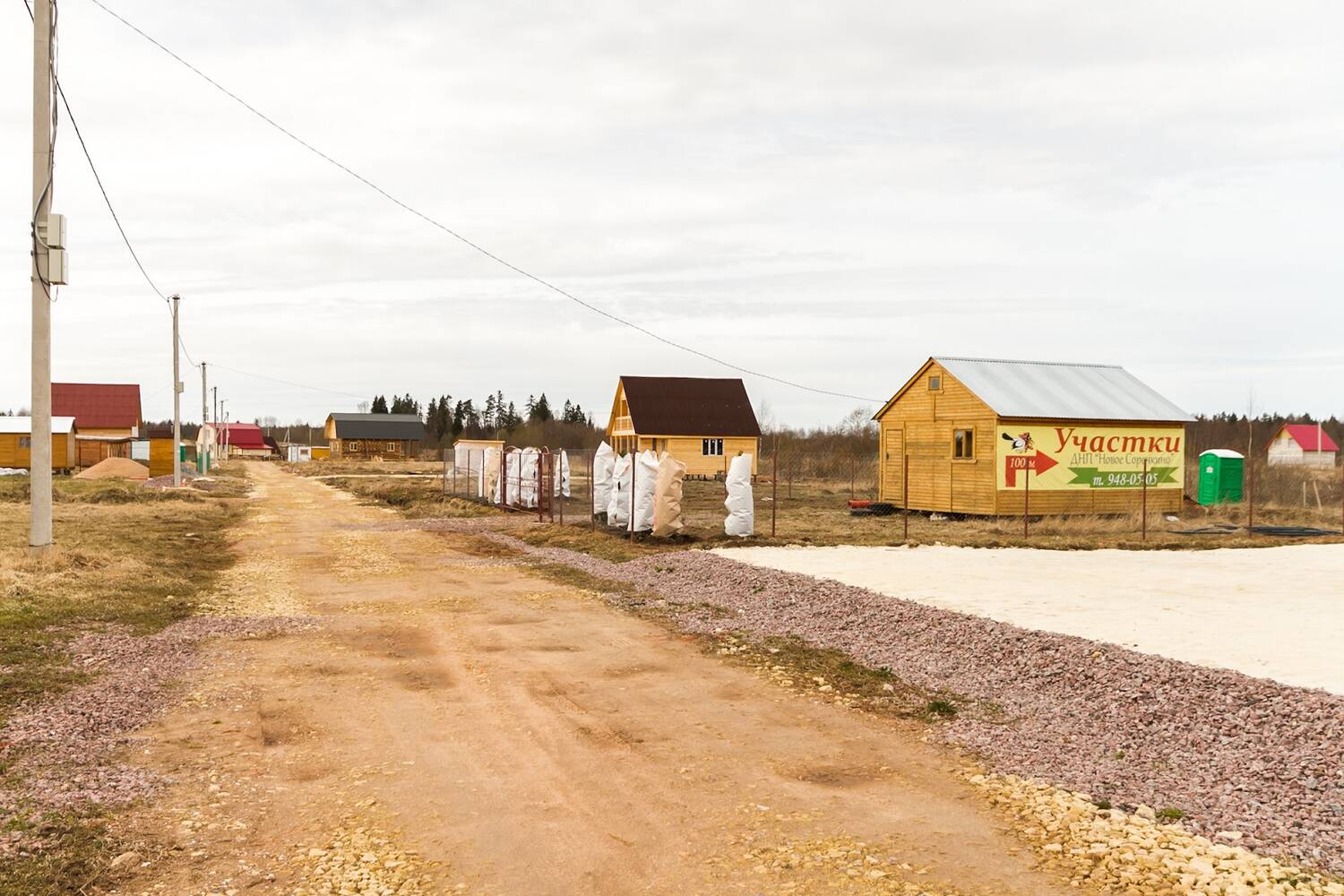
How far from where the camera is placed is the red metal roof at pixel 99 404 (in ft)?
232

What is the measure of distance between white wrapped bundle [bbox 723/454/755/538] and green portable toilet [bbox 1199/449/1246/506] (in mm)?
20058

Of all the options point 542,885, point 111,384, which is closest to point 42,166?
point 542,885

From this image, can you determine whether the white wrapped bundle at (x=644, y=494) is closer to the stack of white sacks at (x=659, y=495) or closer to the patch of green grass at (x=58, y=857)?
the stack of white sacks at (x=659, y=495)

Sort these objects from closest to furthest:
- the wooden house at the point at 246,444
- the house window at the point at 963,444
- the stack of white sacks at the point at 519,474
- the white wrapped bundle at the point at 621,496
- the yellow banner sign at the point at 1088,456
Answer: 1. the white wrapped bundle at the point at 621,496
2. the yellow banner sign at the point at 1088,456
3. the house window at the point at 963,444
4. the stack of white sacks at the point at 519,474
5. the wooden house at the point at 246,444

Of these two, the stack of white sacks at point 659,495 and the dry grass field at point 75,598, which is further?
the stack of white sacks at point 659,495

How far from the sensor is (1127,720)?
6.96m

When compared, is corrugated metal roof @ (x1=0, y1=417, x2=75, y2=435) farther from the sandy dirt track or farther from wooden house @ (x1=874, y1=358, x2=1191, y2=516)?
the sandy dirt track

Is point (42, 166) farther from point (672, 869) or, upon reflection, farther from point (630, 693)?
point (672, 869)

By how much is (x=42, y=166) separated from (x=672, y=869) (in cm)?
1380

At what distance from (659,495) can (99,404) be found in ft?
217

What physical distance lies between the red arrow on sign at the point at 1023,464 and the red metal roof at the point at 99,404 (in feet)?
214

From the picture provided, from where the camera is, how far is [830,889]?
14.3 feet

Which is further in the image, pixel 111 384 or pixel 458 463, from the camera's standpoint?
pixel 111 384

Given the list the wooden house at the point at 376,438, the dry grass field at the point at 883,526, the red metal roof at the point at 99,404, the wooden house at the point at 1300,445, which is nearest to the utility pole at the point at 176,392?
the dry grass field at the point at 883,526
